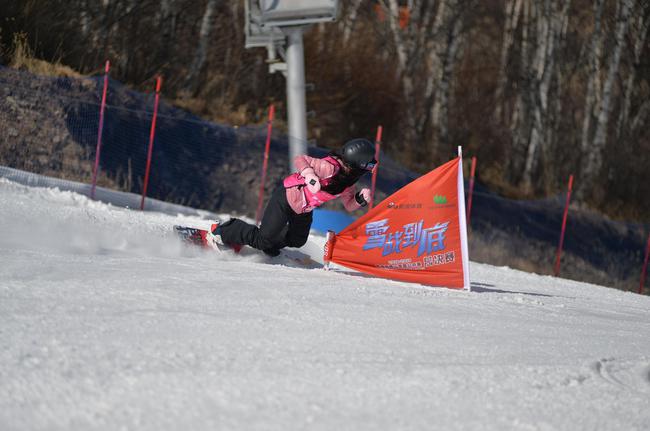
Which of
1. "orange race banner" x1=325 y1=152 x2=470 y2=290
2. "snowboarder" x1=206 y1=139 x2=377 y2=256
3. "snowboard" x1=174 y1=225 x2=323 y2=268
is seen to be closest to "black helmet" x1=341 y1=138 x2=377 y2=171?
"snowboarder" x1=206 y1=139 x2=377 y2=256

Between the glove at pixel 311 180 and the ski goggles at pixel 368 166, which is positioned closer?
the glove at pixel 311 180

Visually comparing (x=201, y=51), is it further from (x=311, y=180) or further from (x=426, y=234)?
(x=311, y=180)

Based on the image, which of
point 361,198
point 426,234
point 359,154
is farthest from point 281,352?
point 361,198

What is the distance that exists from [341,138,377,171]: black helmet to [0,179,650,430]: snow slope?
0.99 meters

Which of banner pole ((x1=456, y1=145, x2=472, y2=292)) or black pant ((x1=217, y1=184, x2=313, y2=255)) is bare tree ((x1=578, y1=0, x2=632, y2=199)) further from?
black pant ((x1=217, y1=184, x2=313, y2=255))

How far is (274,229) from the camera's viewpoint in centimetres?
806

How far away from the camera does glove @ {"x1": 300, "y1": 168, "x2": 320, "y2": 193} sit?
7242mm

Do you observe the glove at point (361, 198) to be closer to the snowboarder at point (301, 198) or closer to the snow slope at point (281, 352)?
the snowboarder at point (301, 198)

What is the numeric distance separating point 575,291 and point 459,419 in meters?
7.28

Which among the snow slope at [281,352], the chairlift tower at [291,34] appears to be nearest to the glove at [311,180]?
the snow slope at [281,352]

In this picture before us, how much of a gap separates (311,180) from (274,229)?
37.9 inches

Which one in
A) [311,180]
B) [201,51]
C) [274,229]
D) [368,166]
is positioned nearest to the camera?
[311,180]

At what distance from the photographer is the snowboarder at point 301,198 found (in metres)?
7.66

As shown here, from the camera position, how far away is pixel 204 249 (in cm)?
842
